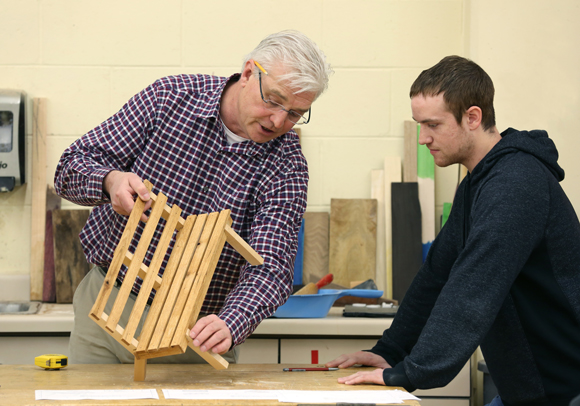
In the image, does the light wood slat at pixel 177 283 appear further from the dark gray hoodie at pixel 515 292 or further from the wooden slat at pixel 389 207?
the wooden slat at pixel 389 207

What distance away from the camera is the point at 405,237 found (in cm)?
297

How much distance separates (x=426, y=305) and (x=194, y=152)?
2.85 ft

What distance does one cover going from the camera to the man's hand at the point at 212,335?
1399 millimetres

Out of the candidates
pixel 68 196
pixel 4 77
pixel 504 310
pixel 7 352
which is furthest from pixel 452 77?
pixel 4 77

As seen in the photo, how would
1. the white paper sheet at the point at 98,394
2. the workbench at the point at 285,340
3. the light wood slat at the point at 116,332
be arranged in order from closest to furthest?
the white paper sheet at the point at 98,394 < the light wood slat at the point at 116,332 < the workbench at the point at 285,340

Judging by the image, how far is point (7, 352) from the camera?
246 centimetres

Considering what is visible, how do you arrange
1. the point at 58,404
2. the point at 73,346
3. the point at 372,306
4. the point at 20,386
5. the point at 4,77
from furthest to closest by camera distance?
the point at 4,77 < the point at 372,306 < the point at 73,346 < the point at 20,386 < the point at 58,404

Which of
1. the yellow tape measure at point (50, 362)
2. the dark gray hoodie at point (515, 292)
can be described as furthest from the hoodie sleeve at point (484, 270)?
the yellow tape measure at point (50, 362)

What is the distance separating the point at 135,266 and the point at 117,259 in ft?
0.16

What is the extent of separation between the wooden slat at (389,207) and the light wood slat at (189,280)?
5.37ft

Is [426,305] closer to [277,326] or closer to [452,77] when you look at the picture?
[452,77]

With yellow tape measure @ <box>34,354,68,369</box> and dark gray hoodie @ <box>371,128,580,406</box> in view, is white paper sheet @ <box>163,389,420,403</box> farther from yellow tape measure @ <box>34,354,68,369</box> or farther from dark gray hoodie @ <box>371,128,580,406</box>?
yellow tape measure @ <box>34,354,68,369</box>

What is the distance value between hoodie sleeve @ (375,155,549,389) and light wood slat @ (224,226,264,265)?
17.9 inches

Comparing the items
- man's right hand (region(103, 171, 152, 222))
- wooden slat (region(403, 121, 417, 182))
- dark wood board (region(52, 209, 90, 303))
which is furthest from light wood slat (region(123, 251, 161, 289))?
wooden slat (region(403, 121, 417, 182))
